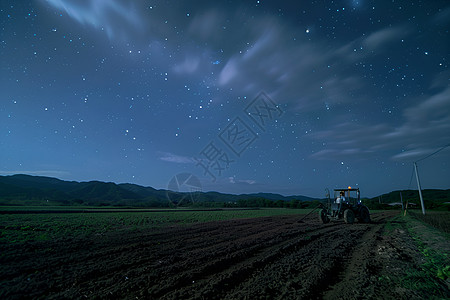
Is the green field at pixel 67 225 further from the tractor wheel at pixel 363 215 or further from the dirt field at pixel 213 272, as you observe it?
the tractor wheel at pixel 363 215

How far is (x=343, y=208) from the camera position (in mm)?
19859

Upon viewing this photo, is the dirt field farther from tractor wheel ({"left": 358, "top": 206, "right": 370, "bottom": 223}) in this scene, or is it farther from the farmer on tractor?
tractor wheel ({"left": 358, "top": 206, "right": 370, "bottom": 223})

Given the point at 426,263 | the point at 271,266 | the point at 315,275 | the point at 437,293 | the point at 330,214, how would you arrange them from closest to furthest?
the point at 437,293 → the point at 315,275 → the point at 271,266 → the point at 426,263 → the point at 330,214

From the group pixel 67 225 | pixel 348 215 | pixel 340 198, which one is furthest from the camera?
pixel 340 198

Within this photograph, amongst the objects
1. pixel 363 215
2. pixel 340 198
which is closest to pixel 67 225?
pixel 340 198

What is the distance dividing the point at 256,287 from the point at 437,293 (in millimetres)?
4443

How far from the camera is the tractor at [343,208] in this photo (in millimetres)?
19500

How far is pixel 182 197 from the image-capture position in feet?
354

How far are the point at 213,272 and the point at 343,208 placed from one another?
17866mm

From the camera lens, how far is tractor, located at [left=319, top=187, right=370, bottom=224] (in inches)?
768

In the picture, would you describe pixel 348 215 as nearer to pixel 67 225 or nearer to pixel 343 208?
pixel 343 208

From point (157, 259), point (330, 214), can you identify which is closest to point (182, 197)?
point (330, 214)

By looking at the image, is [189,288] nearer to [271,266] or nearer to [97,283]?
[97,283]

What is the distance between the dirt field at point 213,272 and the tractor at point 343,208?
31.2 feet
